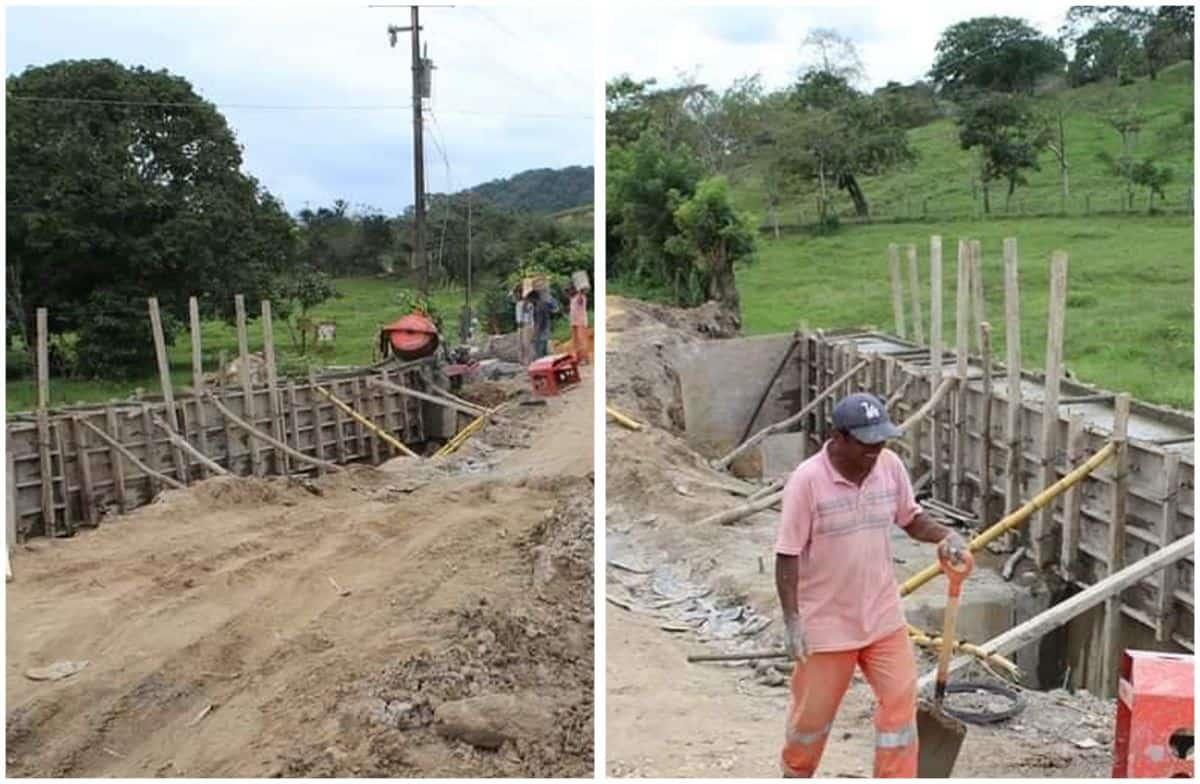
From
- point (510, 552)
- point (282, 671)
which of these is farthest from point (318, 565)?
point (282, 671)

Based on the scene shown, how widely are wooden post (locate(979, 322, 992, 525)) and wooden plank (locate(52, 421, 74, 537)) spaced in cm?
563

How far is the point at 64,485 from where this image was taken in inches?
328

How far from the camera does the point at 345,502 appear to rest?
322 inches

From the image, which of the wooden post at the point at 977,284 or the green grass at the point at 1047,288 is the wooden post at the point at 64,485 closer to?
the wooden post at the point at 977,284

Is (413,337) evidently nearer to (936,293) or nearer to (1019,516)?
(936,293)

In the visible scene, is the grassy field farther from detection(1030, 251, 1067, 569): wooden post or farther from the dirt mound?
the dirt mound

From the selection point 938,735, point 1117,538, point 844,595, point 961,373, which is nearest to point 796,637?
point 844,595

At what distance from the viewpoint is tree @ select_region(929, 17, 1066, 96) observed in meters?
18.0

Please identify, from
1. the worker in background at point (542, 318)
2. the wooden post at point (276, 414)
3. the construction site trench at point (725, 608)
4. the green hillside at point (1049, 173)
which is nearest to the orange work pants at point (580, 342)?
the worker in background at point (542, 318)

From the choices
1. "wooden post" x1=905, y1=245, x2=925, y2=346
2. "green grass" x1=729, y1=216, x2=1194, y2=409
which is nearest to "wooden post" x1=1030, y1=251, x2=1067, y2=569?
"green grass" x1=729, y1=216, x2=1194, y2=409

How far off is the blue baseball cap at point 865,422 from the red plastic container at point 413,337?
8.92 m

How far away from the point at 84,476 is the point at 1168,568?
21.0ft

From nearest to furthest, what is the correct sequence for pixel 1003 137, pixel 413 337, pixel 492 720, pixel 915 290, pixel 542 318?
pixel 492 720, pixel 542 318, pixel 915 290, pixel 413 337, pixel 1003 137

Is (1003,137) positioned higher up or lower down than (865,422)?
higher up
